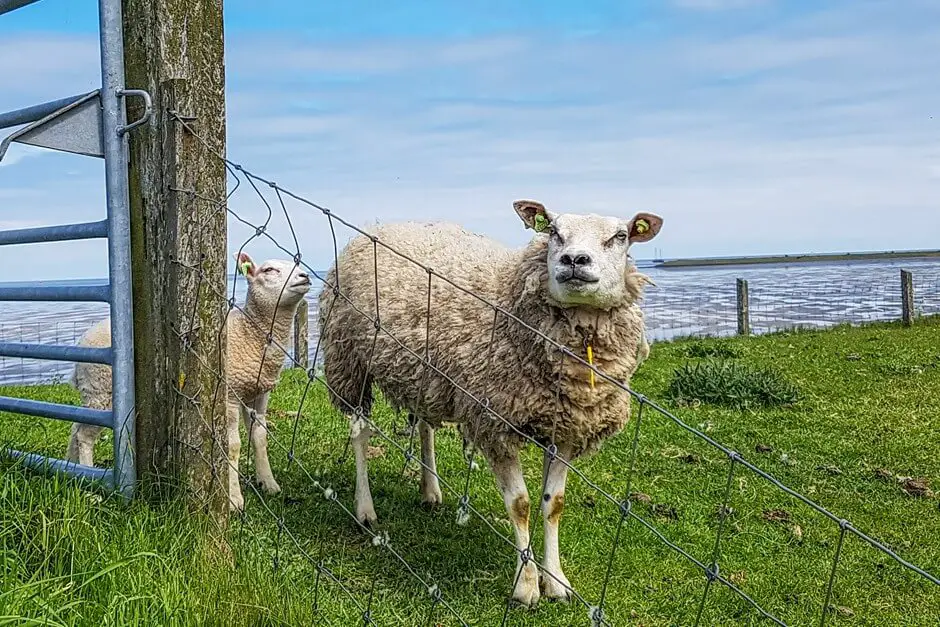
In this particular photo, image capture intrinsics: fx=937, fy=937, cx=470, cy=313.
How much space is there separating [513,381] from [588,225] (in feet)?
2.92

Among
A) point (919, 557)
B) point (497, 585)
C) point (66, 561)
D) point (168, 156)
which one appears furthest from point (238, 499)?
point (919, 557)

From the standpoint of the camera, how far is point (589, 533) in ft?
19.1

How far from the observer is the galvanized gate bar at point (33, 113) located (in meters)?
3.82

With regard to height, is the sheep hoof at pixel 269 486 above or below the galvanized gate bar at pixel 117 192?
below

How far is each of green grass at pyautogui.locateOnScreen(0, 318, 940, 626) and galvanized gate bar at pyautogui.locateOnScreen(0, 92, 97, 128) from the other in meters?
1.51

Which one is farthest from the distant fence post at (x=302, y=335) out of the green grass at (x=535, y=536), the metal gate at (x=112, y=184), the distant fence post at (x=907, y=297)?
the distant fence post at (x=907, y=297)

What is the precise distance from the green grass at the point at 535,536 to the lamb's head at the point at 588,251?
1536 mm

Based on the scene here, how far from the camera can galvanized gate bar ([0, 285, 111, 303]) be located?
12.6ft

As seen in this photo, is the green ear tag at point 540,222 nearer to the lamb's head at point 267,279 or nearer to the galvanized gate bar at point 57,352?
the lamb's head at point 267,279

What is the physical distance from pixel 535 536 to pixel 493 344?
50.9 inches

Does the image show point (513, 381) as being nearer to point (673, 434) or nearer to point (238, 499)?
point (238, 499)

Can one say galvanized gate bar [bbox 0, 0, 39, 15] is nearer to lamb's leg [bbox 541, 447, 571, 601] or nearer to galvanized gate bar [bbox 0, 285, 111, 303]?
galvanized gate bar [bbox 0, 285, 111, 303]

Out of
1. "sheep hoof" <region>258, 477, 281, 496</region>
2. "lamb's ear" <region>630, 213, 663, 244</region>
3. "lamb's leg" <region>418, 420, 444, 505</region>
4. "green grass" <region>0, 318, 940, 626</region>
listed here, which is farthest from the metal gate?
"lamb's leg" <region>418, 420, 444, 505</region>

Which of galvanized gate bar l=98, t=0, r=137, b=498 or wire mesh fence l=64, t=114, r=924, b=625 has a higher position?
galvanized gate bar l=98, t=0, r=137, b=498
